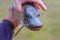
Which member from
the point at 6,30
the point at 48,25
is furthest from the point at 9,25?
the point at 48,25

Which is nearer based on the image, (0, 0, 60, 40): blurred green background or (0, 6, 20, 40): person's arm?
(0, 6, 20, 40): person's arm

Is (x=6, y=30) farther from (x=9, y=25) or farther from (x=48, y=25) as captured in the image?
(x=48, y=25)

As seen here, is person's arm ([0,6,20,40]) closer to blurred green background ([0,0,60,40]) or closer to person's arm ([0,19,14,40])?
person's arm ([0,19,14,40])

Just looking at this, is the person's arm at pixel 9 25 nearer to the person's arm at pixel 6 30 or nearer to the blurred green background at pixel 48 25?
the person's arm at pixel 6 30

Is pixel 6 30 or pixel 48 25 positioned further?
pixel 48 25

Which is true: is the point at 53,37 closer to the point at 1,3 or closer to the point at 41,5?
the point at 1,3

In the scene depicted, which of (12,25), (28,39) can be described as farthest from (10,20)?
(28,39)

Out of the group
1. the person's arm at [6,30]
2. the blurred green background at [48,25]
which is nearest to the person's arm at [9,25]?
the person's arm at [6,30]

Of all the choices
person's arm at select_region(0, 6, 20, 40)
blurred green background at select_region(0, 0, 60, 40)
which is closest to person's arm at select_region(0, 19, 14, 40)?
person's arm at select_region(0, 6, 20, 40)
